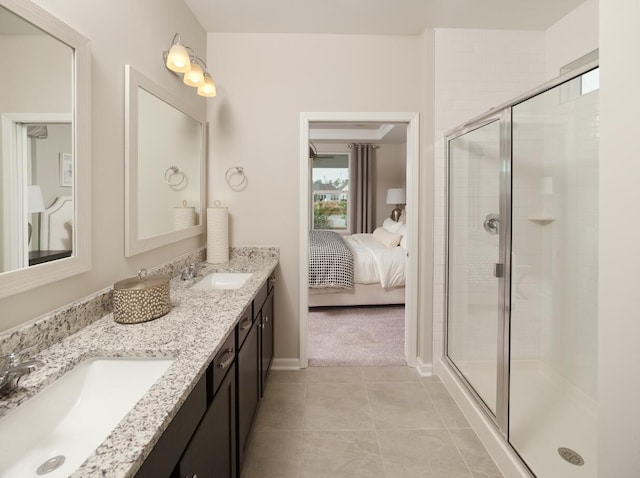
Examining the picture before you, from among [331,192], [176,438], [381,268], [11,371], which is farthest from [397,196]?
[11,371]

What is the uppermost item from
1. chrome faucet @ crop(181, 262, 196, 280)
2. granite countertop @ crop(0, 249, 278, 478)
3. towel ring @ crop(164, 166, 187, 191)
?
towel ring @ crop(164, 166, 187, 191)

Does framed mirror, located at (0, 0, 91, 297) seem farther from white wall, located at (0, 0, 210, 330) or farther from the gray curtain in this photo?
the gray curtain

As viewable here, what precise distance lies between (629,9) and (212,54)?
2516 mm

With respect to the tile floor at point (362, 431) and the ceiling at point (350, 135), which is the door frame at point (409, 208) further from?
the ceiling at point (350, 135)

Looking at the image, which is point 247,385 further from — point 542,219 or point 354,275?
point 354,275

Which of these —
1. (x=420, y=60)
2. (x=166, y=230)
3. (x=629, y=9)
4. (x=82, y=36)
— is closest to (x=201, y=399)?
(x=166, y=230)

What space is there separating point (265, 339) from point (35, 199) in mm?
1522

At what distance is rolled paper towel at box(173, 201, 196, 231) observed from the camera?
6.94 ft

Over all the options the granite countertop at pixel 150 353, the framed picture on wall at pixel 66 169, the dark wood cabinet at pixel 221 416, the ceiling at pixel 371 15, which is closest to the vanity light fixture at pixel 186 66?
the ceiling at pixel 371 15

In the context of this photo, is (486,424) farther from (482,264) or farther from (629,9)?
(629,9)

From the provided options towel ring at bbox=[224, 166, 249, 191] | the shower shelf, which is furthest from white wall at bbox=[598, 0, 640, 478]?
towel ring at bbox=[224, 166, 249, 191]

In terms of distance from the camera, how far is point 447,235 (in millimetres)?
2604

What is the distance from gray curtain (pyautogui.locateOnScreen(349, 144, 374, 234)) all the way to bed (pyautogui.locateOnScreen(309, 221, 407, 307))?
8.50 feet

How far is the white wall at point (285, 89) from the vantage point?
103 inches
